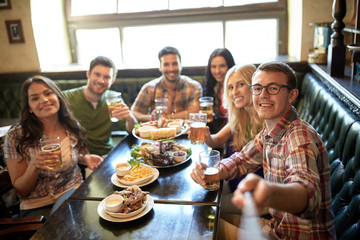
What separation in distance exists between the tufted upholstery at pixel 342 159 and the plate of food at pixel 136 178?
1.02 m

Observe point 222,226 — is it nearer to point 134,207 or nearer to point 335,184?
point 134,207

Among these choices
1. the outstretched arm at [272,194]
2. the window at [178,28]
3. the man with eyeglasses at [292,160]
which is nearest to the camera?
the outstretched arm at [272,194]

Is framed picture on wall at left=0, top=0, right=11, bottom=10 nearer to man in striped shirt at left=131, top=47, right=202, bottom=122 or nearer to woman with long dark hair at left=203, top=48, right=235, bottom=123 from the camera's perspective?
man in striped shirt at left=131, top=47, right=202, bottom=122

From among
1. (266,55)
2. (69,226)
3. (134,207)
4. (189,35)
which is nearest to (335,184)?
(134,207)

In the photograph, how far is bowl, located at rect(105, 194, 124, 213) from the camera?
4.73ft

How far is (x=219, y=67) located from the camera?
2982mm

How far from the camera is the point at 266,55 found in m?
4.20

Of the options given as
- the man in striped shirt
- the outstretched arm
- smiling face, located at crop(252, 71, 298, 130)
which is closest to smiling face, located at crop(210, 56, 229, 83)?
the man in striped shirt

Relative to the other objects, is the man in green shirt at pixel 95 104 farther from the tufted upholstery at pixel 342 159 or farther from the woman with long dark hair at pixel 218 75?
the tufted upholstery at pixel 342 159

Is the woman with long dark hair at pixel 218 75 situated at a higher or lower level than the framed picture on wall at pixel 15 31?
lower

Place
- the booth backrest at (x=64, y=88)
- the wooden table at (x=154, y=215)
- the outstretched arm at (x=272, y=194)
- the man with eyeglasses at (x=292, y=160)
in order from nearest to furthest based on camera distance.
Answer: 1. the outstretched arm at (x=272, y=194)
2. the man with eyeglasses at (x=292, y=160)
3. the wooden table at (x=154, y=215)
4. the booth backrest at (x=64, y=88)

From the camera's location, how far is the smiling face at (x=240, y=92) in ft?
6.95

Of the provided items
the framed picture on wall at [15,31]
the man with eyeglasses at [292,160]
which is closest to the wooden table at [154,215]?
the man with eyeglasses at [292,160]

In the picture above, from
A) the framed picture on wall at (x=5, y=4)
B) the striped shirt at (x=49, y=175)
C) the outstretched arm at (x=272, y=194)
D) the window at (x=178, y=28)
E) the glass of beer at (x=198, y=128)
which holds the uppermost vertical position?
the framed picture on wall at (x=5, y=4)
